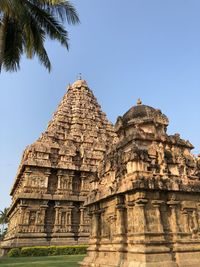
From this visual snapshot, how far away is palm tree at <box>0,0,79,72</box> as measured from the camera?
37.2 feet

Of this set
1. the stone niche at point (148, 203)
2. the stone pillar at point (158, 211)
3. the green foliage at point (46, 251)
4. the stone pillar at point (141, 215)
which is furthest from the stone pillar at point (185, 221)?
the green foliage at point (46, 251)

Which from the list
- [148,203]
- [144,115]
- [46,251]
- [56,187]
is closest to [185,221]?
[148,203]

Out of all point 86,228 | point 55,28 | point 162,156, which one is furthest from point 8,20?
point 86,228

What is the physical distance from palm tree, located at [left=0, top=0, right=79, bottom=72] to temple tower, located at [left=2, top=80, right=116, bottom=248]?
1347 cm

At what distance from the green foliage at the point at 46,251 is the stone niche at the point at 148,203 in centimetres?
1186

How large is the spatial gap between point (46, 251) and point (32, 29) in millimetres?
18213

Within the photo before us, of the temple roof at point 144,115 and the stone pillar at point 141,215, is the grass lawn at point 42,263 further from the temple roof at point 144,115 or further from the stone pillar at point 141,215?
the temple roof at point 144,115

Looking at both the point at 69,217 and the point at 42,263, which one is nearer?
the point at 42,263

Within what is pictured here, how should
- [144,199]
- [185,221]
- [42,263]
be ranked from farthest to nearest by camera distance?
[42,263], [185,221], [144,199]

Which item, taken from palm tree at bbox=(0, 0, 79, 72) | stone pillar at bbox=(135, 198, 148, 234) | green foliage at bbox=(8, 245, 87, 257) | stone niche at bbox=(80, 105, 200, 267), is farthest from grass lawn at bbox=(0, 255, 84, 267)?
palm tree at bbox=(0, 0, 79, 72)

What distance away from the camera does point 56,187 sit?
86.8 ft

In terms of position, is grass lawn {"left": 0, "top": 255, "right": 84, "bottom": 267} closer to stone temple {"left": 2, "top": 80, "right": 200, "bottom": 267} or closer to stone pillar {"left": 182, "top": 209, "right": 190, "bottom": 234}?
stone temple {"left": 2, "top": 80, "right": 200, "bottom": 267}

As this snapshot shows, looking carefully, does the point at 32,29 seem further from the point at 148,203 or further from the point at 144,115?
the point at 148,203

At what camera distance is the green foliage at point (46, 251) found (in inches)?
800
